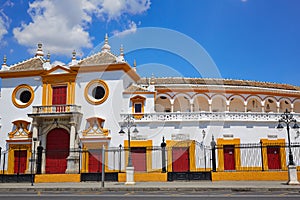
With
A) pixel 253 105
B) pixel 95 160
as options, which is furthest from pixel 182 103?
pixel 95 160

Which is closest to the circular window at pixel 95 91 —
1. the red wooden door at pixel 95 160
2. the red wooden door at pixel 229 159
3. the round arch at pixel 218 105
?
the red wooden door at pixel 95 160

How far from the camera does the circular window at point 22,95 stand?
91.1ft

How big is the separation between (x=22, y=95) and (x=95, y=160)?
8.56 metres

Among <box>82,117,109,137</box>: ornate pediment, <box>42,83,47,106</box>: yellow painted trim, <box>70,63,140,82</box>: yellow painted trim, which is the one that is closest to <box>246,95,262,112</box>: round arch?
<box>70,63,140,82</box>: yellow painted trim

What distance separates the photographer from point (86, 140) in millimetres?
25812

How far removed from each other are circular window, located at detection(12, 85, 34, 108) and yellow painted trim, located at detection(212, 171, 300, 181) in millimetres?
16474

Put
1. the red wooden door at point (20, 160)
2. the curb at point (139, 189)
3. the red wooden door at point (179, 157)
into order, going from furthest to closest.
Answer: the red wooden door at point (20, 160) → the red wooden door at point (179, 157) → the curb at point (139, 189)

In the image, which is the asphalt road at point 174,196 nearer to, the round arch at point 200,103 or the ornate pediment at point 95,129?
the ornate pediment at point 95,129

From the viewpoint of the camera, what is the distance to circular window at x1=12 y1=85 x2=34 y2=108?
27766 millimetres

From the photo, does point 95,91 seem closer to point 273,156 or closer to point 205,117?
point 205,117

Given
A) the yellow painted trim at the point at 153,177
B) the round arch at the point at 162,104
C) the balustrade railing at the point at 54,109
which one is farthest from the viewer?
the round arch at the point at 162,104

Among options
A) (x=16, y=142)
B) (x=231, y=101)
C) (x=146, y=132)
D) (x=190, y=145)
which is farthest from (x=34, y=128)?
(x=231, y=101)

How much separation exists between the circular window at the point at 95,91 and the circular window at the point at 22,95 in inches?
187

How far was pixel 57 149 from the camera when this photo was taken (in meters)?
26.8
